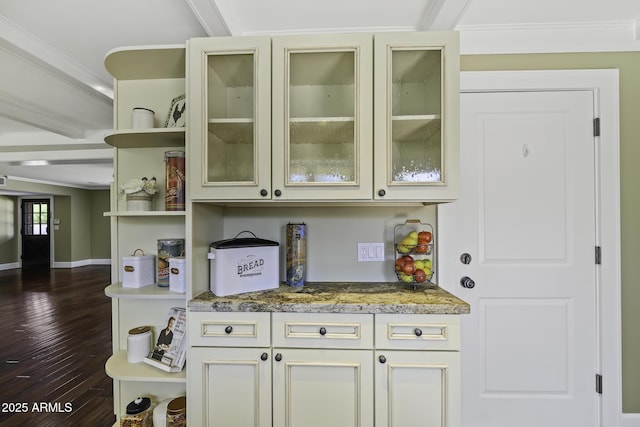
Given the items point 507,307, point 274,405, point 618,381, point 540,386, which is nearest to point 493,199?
point 507,307

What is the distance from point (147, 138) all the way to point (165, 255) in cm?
65

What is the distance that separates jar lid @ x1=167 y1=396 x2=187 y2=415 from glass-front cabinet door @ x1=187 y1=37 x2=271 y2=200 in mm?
1099

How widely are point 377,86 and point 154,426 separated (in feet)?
6.93

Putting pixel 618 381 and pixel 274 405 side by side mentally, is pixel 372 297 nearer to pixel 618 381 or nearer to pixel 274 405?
pixel 274 405

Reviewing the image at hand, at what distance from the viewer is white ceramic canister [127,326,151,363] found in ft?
5.06

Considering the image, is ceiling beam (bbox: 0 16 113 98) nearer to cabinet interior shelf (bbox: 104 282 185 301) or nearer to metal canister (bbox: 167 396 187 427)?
cabinet interior shelf (bbox: 104 282 185 301)

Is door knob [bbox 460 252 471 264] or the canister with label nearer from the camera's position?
the canister with label

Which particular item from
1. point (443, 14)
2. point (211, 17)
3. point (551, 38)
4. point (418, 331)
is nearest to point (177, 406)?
point (418, 331)

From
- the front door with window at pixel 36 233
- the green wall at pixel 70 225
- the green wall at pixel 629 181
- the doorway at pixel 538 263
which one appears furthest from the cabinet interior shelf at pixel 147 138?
the front door with window at pixel 36 233

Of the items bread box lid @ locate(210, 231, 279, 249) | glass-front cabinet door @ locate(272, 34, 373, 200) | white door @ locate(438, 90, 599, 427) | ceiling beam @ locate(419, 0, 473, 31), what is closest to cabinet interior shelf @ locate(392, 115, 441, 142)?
glass-front cabinet door @ locate(272, 34, 373, 200)

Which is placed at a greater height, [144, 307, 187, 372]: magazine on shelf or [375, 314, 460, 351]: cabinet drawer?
[375, 314, 460, 351]: cabinet drawer

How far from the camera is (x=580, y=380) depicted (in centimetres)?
171

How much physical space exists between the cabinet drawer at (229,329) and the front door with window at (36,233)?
390 inches

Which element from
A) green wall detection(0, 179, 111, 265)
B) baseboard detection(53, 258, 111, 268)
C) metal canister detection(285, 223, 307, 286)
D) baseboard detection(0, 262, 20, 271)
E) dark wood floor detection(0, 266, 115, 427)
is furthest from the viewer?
baseboard detection(53, 258, 111, 268)
